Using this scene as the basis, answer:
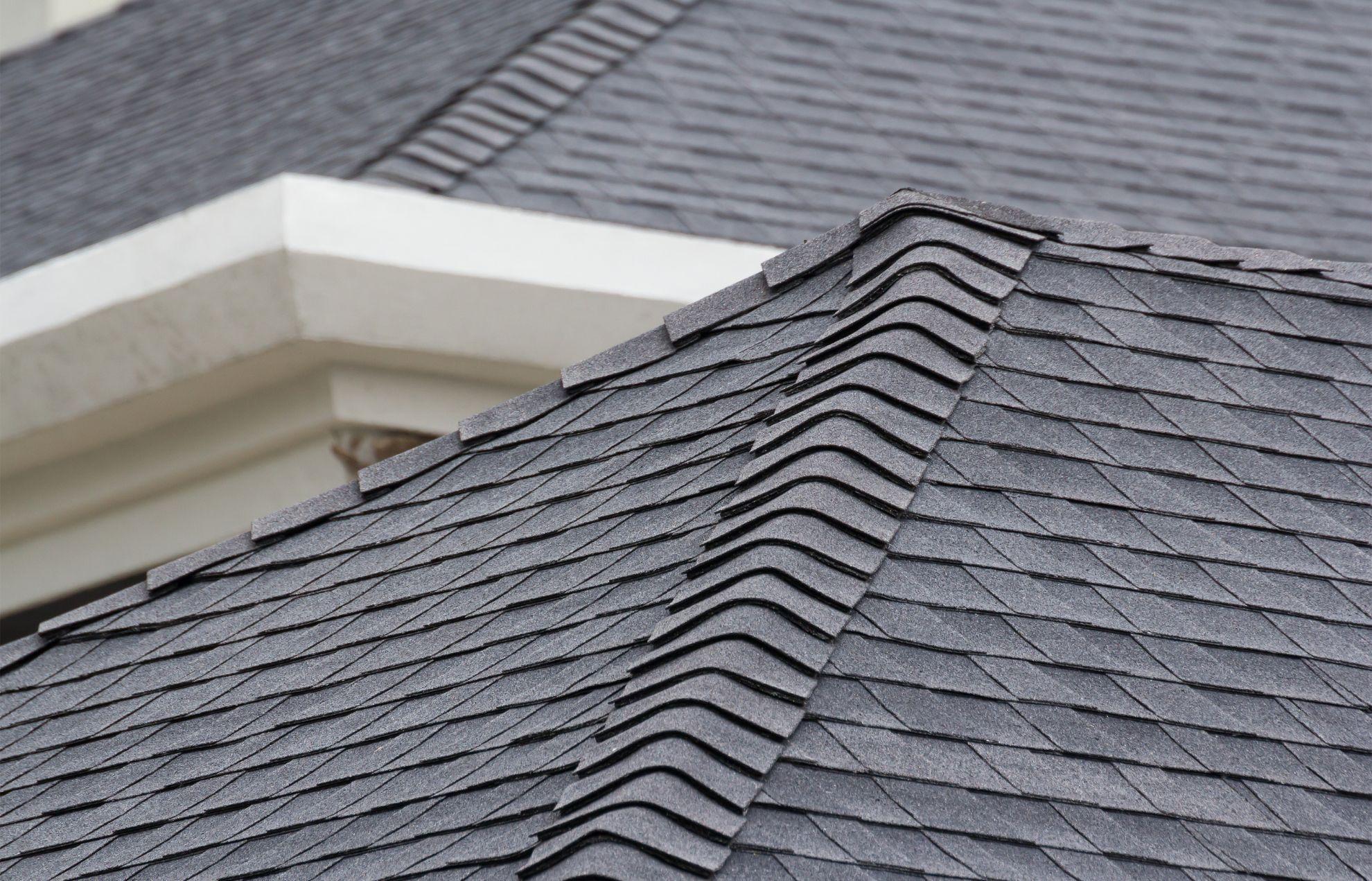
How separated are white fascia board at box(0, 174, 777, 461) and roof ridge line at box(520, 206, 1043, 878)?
2.11 m

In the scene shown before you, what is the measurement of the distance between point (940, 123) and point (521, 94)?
1943 mm

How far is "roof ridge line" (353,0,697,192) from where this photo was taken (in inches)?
301

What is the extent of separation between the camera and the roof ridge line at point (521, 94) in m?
7.63

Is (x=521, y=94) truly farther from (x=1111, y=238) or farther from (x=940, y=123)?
(x=1111, y=238)

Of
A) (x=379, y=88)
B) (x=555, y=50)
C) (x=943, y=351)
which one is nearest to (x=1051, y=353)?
(x=943, y=351)

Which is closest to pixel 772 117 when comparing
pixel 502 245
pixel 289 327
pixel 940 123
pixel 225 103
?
pixel 940 123

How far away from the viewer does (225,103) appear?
9.94 metres

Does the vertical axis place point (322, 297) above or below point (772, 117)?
below

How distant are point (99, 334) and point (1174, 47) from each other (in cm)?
563

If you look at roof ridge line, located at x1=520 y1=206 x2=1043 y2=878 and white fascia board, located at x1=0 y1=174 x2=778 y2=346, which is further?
white fascia board, located at x1=0 y1=174 x2=778 y2=346

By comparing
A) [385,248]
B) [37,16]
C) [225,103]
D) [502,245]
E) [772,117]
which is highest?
[37,16]

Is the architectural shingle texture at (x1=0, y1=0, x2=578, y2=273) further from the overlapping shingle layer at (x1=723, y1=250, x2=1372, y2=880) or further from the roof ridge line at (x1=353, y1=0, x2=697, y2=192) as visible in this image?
the overlapping shingle layer at (x1=723, y1=250, x2=1372, y2=880)

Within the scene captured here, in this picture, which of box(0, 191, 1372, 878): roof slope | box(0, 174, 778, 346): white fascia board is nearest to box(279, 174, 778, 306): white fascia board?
box(0, 174, 778, 346): white fascia board

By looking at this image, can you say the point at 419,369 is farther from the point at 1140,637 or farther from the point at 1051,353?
the point at 1140,637
